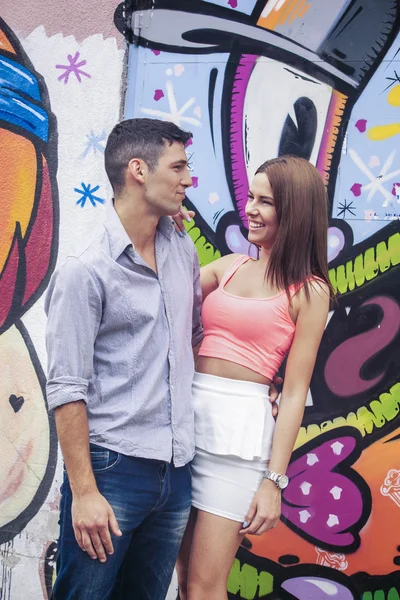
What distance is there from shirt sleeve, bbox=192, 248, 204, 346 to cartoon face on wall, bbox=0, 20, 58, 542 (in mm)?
1375

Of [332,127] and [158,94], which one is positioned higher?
[158,94]

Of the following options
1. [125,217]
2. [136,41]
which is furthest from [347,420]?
[136,41]

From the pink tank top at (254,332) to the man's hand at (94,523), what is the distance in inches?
25.8

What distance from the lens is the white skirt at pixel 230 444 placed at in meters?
2.33

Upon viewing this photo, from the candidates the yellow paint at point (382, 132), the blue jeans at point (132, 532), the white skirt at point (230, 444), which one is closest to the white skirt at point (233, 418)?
the white skirt at point (230, 444)

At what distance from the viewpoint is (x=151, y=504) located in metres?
2.20

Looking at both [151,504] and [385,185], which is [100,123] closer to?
[385,185]

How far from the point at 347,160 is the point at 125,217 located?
1452 millimetres

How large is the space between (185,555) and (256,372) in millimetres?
676

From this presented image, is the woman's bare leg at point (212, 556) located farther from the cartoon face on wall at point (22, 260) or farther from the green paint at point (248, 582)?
the cartoon face on wall at point (22, 260)

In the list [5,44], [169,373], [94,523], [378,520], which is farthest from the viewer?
[5,44]

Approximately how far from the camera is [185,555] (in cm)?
245

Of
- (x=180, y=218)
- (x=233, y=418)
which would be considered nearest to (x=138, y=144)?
(x=180, y=218)

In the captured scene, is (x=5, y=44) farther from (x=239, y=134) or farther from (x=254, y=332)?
(x=254, y=332)
